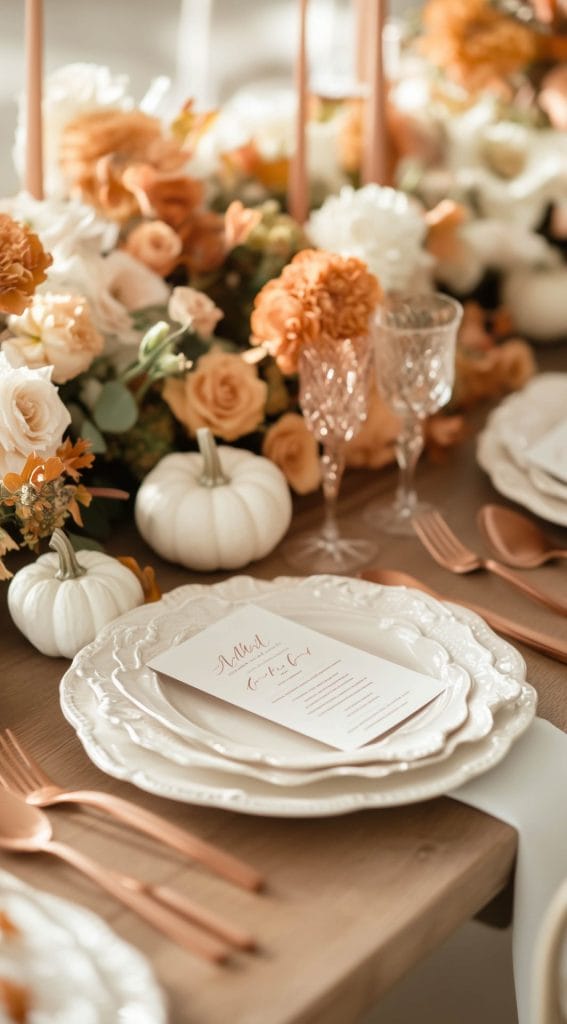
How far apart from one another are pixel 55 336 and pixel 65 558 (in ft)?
0.80

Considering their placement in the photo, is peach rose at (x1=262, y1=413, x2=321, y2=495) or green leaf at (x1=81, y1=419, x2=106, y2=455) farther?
peach rose at (x1=262, y1=413, x2=321, y2=495)

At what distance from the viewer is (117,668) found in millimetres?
998

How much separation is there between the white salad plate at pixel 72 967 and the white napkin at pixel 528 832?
30 cm

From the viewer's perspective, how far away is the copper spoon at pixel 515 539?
1.27m

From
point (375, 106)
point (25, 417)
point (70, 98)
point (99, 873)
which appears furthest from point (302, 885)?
point (375, 106)

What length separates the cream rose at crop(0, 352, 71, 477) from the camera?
1008 millimetres

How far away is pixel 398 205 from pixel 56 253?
0.48 meters

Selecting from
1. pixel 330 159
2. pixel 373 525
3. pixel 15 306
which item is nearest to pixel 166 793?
pixel 15 306

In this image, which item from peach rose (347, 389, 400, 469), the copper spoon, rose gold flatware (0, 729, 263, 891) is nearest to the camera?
rose gold flatware (0, 729, 263, 891)

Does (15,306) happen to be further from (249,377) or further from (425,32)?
(425,32)

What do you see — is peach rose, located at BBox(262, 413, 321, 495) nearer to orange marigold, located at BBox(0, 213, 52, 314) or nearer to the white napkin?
orange marigold, located at BBox(0, 213, 52, 314)

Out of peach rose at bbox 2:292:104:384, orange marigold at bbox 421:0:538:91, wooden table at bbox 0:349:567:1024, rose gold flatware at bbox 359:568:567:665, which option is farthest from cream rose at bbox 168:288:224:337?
orange marigold at bbox 421:0:538:91

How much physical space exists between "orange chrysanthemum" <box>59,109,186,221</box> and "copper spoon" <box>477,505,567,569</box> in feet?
1.95

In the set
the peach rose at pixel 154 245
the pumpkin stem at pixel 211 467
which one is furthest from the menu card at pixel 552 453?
the peach rose at pixel 154 245
